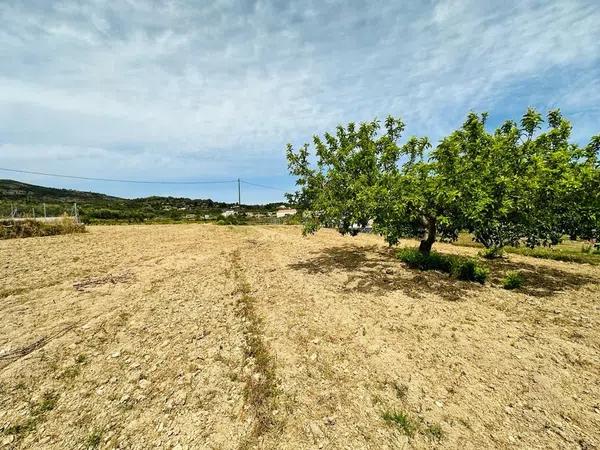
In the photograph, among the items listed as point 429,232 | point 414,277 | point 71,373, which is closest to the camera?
point 71,373

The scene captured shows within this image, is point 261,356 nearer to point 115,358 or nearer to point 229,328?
point 229,328

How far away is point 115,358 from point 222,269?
10128 mm

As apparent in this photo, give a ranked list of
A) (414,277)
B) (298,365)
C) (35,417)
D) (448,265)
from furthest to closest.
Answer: (448,265), (414,277), (298,365), (35,417)

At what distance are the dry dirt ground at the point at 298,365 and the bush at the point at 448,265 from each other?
35.1 inches

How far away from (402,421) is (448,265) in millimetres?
12315

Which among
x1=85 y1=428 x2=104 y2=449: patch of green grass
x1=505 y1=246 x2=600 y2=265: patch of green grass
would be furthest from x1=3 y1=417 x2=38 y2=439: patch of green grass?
x1=505 y1=246 x2=600 y2=265: patch of green grass

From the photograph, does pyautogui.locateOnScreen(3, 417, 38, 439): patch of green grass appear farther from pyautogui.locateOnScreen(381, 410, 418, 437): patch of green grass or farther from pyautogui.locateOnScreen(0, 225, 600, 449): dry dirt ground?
pyautogui.locateOnScreen(381, 410, 418, 437): patch of green grass

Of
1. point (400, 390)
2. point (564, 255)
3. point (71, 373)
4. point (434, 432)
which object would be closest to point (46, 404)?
point (71, 373)

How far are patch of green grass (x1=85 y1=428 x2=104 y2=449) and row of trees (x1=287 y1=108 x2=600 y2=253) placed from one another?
10872 millimetres

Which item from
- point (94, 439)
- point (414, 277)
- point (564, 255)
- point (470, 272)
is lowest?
point (94, 439)

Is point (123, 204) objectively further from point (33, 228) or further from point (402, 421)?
point (402, 421)

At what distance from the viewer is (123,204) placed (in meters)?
120

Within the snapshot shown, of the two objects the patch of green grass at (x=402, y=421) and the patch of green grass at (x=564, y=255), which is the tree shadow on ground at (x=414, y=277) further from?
the patch of green grass at (x=402, y=421)

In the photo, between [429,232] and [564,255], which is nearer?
[429,232]
